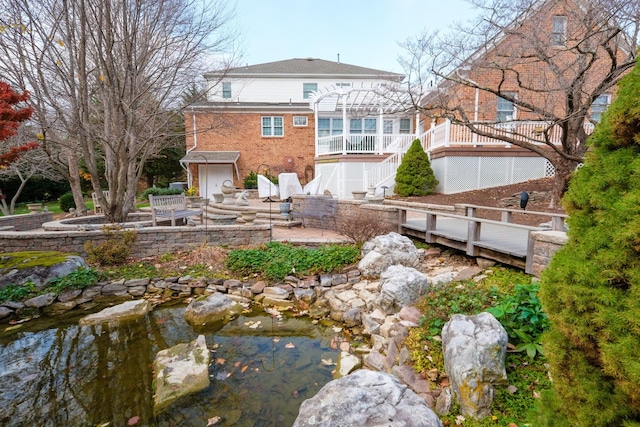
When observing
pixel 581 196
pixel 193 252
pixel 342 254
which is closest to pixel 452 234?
pixel 342 254

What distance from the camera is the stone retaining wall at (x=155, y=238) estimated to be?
6.70 m

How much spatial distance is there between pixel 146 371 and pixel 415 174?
1034cm

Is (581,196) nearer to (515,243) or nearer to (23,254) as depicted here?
(515,243)

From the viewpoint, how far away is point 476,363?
2.67m

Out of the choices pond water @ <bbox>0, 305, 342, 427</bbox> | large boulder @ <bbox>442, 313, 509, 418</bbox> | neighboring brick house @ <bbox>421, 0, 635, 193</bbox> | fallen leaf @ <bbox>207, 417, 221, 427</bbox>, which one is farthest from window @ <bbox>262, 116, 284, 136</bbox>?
large boulder @ <bbox>442, 313, 509, 418</bbox>

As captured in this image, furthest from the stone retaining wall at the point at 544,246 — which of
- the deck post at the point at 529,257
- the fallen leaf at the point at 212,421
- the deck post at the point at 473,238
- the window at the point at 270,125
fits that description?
the window at the point at 270,125

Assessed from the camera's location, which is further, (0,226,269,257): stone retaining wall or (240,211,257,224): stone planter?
(240,211,257,224): stone planter

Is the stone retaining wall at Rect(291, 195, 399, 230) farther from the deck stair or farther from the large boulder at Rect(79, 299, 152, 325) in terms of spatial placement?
the large boulder at Rect(79, 299, 152, 325)

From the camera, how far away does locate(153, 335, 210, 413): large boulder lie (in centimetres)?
316

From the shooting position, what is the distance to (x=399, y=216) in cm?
723

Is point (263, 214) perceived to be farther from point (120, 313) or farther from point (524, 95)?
point (524, 95)

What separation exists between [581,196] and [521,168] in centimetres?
1230

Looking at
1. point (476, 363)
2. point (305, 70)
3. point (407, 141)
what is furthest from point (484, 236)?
point (305, 70)

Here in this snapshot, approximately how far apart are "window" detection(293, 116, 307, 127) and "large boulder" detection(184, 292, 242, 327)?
14.6 m
